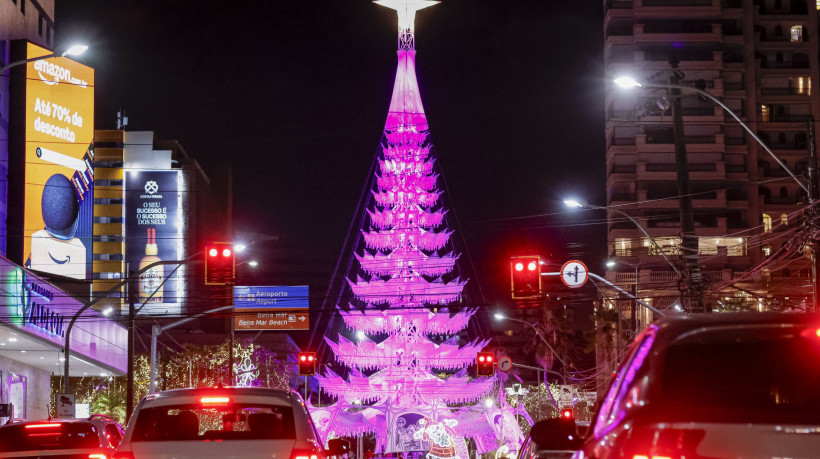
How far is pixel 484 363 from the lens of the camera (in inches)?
2021

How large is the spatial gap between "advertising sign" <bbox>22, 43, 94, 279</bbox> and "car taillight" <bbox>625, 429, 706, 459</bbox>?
57.0 m

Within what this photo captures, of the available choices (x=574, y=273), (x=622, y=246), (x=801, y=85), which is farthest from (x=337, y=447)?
(x=801, y=85)

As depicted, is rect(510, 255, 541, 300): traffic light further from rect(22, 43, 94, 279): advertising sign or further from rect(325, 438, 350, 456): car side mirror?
rect(22, 43, 94, 279): advertising sign

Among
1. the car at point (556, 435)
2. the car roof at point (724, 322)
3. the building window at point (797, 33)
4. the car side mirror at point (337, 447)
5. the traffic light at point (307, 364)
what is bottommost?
the traffic light at point (307, 364)

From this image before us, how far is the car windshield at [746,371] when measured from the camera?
16.9 ft

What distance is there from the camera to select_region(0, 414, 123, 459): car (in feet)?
48.1

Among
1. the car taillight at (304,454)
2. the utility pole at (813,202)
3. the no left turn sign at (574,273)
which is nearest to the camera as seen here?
the car taillight at (304,454)

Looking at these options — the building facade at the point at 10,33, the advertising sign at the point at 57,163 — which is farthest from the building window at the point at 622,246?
the building facade at the point at 10,33

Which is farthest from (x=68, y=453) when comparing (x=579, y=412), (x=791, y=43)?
(x=791, y=43)

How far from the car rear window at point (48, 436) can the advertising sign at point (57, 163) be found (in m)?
44.6

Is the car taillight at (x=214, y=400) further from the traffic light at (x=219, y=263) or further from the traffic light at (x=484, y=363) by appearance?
the traffic light at (x=484, y=363)

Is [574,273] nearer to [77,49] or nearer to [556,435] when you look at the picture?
[77,49]

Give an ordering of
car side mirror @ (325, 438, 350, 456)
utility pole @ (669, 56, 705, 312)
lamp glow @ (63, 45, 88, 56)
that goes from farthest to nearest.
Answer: utility pole @ (669, 56, 705, 312)
lamp glow @ (63, 45, 88, 56)
car side mirror @ (325, 438, 350, 456)

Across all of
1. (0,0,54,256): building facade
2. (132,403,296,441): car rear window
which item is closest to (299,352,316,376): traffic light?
(0,0,54,256): building facade
